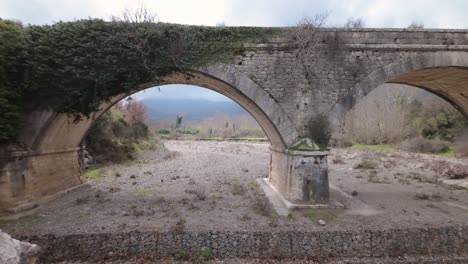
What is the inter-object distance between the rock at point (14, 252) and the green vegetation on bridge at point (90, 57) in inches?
256

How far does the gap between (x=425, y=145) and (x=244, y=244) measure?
21332 millimetres

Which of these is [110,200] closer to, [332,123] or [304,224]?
[304,224]

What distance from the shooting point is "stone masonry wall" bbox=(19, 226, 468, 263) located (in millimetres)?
6984

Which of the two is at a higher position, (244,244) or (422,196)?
(422,196)

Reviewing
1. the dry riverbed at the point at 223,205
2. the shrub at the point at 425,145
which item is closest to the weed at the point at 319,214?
the dry riverbed at the point at 223,205

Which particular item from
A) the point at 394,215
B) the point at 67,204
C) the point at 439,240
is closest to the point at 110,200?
the point at 67,204

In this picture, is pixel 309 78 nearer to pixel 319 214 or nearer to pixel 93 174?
pixel 319 214

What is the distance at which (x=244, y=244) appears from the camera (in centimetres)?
715

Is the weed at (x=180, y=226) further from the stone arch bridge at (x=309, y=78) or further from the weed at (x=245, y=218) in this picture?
the stone arch bridge at (x=309, y=78)

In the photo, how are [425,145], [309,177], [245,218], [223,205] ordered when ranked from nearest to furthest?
[245,218] → [309,177] → [223,205] → [425,145]

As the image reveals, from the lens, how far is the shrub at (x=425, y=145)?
71.5 ft

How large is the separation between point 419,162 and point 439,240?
46.7 ft

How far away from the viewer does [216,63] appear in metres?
9.34

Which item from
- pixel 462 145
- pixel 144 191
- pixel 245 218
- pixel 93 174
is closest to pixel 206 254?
pixel 245 218
